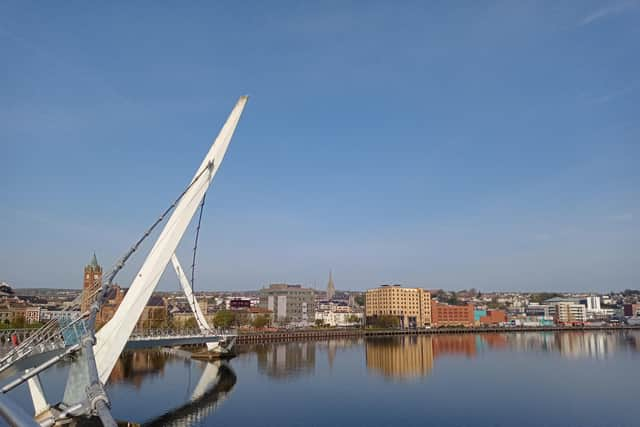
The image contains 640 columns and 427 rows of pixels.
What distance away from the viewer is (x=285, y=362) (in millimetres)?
51188

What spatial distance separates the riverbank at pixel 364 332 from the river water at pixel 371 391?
102ft

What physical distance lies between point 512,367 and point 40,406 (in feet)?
129

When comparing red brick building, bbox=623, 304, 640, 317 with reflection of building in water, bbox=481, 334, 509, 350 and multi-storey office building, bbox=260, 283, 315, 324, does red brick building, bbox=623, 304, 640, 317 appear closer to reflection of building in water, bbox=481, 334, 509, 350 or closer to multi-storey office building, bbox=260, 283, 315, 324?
reflection of building in water, bbox=481, 334, 509, 350

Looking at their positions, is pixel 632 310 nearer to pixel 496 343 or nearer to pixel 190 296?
pixel 496 343

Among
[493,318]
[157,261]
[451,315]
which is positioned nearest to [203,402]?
[157,261]

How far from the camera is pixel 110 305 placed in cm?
9994

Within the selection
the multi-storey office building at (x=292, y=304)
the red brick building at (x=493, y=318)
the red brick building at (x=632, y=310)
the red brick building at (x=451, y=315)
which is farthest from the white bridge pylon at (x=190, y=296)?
the red brick building at (x=632, y=310)

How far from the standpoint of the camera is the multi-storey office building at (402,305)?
124875 millimetres

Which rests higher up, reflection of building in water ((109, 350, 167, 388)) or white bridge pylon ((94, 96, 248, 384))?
white bridge pylon ((94, 96, 248, 384))

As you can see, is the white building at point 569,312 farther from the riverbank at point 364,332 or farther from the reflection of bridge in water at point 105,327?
the reflection of bridge in water at point 105,327

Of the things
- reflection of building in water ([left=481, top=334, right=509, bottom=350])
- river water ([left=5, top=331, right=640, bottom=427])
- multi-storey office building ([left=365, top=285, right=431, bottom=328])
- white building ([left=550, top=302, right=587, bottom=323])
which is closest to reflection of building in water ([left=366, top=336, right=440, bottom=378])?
river water ([left=5, top=331, right=640, bottom=427])

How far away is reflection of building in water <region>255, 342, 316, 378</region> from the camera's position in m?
43.1

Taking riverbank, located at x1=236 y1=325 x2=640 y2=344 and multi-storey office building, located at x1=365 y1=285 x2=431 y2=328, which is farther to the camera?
multi-storey office building, located at x1=365 y1=285 x2=431 y2=328

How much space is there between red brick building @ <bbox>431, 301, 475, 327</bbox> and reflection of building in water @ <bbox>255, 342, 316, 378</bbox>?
240 ft
